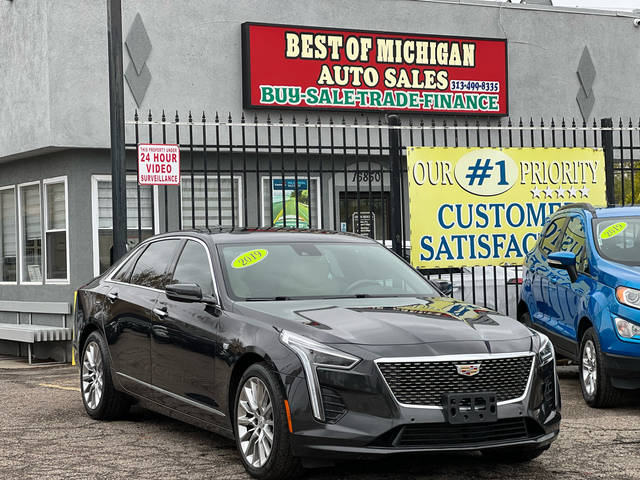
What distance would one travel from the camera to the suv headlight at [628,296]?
8.75 metres

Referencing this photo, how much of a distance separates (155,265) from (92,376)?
126 centimetres

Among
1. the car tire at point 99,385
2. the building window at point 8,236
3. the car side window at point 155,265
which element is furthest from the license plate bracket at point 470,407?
the building window at point 8,236

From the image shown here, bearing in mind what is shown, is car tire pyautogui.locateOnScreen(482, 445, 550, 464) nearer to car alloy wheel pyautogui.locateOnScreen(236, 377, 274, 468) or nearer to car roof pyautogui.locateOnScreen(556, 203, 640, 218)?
car alloy wheel pyautogui.locateOnScreen(236, 377, 274, 468)

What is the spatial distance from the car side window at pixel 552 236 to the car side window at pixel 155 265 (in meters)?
4.13

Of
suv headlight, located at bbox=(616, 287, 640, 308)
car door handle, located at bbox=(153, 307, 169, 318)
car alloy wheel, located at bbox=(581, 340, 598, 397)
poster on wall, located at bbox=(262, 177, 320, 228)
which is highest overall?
poster on wall, located at bbox=(262, 177, 320, 228)

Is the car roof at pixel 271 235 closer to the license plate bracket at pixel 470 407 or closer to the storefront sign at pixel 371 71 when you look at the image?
the license plate bracket at pixel 470 407

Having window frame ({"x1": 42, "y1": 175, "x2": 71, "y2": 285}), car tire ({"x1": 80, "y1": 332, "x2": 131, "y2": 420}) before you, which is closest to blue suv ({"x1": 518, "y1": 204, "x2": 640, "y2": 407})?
car tire ({"x1": 80, "y1": 332, "x2": 131, "y2": 420})

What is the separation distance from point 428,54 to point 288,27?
261cm

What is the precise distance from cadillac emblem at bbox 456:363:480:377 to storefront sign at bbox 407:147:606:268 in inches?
272

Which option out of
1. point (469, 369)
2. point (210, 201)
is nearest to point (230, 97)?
point (210, 201)

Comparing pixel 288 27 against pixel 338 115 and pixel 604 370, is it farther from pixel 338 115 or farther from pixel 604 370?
pixel 604 370

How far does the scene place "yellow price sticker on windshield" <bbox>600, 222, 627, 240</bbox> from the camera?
9766 mm

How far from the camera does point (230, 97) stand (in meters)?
16.7

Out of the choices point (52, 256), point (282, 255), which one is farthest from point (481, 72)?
point (282, 255)
